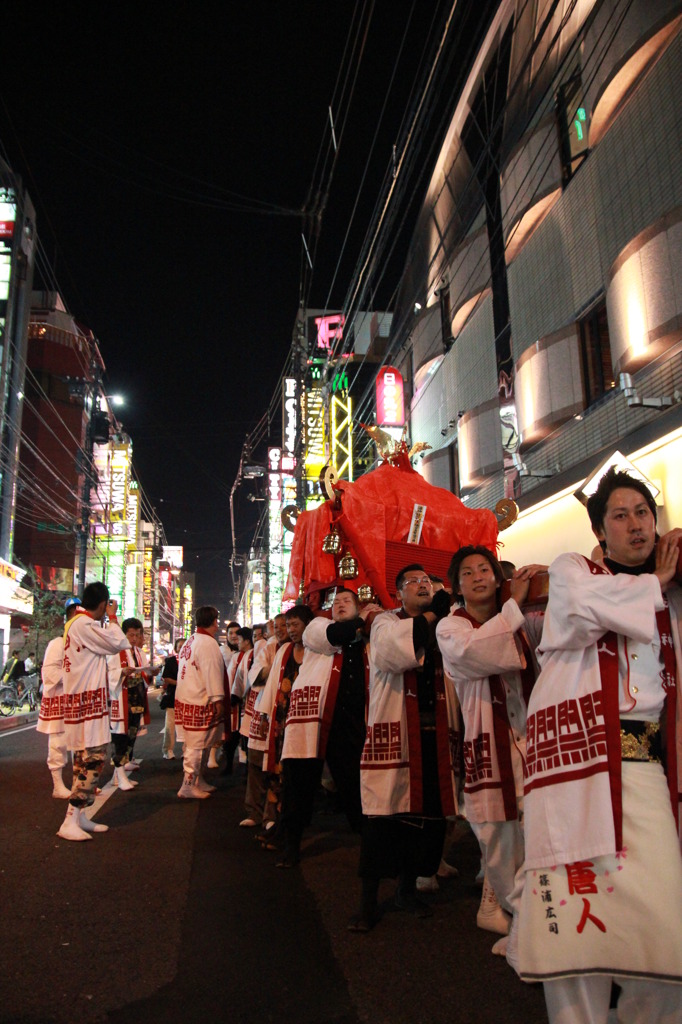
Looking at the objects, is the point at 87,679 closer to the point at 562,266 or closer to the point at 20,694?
the point at 562,266

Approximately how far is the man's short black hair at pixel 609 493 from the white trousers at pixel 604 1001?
1373mm

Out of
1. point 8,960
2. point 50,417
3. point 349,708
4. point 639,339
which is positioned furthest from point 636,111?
point 50,417

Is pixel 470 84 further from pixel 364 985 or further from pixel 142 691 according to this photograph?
pixel 364 985

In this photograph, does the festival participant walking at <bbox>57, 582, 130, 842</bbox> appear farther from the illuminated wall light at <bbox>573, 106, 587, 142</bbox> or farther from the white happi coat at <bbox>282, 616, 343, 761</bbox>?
the illuminated wall light at <bbox>573, 106, 587, 142</bbox>

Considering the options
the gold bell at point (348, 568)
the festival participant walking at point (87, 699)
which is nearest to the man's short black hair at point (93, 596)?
the festival participant walking at point (87, 699)

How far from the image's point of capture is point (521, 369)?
513 inches

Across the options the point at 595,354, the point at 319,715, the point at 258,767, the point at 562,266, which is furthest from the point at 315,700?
the point at 562,266

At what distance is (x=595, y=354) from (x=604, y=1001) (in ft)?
35.7

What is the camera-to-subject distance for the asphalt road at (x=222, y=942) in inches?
123

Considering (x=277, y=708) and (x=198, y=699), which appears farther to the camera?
(x=198, y=699)

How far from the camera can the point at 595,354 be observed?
11.7m

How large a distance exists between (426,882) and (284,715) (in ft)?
6.38

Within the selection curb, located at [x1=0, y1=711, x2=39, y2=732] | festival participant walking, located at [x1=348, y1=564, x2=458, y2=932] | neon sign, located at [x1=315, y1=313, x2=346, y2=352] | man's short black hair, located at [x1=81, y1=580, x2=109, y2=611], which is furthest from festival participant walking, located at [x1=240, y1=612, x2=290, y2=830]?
neon sign, located at [x1=315, y1=313, x2=346, y2=352]

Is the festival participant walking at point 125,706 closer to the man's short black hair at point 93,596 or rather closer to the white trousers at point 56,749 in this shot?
the white trousers at point 56,749
